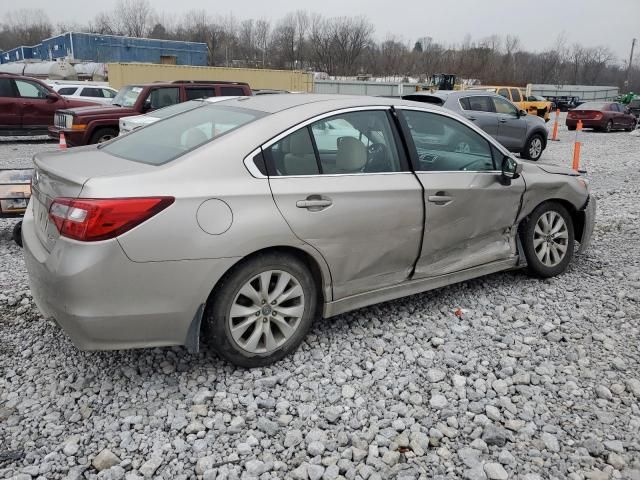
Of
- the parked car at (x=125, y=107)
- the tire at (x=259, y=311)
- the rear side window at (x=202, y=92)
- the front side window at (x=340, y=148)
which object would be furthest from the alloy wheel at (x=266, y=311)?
the rear side window at (x=202, y=92)

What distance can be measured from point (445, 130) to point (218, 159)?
187 centimetres

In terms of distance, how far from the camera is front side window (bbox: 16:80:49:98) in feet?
47.8

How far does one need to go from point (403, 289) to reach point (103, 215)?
203 cm

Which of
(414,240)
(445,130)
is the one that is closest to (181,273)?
(414,240)

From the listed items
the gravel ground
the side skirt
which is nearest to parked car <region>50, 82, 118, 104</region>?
the gravel ground

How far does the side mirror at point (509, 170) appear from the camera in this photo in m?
4.24

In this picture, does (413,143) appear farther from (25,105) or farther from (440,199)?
(25,105)

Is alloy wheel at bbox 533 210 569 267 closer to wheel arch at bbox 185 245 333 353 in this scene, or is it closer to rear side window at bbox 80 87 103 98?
wheel arch at bbox 185 245 333 353

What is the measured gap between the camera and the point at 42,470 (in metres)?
2.49

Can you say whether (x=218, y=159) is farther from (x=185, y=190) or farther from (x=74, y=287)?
(x=74, y=287)

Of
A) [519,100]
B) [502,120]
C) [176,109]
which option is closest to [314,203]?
[176,109]

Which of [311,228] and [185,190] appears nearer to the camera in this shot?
[185,190]

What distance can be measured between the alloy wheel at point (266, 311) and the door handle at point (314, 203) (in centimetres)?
41

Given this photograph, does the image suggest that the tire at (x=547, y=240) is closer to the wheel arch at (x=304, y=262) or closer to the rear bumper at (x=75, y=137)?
the wheel arch at (x=304, y=262)
